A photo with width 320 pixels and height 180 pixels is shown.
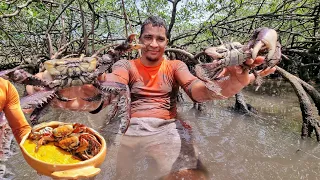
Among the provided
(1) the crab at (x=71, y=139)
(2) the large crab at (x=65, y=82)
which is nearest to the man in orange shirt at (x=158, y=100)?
(2) the large crab at (x=65, y=82)

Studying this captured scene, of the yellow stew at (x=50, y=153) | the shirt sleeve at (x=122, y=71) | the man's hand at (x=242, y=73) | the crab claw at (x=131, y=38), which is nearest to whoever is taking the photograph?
the yellow stew at (x=50, y=153)

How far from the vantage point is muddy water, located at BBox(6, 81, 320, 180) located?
3.00 metres

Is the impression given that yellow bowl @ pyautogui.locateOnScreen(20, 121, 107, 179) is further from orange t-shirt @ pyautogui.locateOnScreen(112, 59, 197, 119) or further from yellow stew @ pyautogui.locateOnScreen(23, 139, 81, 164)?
orange t-shirt @ pyautogui.locateOnScreen(112, 59, 197, 119)

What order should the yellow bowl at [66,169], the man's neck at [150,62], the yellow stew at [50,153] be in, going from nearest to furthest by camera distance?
the yellow bowl at [66,169] → the yellow stew at [50,153] → the man's neck at [150,62]

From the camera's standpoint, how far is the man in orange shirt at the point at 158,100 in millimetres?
2508

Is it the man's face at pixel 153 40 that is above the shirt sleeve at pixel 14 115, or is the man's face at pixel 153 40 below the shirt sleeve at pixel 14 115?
above

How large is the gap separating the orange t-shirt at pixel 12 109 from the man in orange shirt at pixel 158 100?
34cm

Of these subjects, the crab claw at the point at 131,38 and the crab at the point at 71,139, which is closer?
the crab at the point at 71,139

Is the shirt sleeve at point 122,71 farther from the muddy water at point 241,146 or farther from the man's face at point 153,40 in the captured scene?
the muddy water at point 241,146

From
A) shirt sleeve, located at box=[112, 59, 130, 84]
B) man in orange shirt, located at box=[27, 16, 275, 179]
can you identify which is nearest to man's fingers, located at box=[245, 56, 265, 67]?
man in orange shirt, located at box=[27, 16, 275, 179]

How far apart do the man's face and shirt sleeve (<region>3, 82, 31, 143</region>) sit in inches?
62.5

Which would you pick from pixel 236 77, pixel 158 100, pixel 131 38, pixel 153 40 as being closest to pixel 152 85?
pixel 158 100

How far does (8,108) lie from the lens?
1931 millimetres

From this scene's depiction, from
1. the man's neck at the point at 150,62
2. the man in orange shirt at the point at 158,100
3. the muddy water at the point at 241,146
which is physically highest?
the man's neck at the point at 150,62
